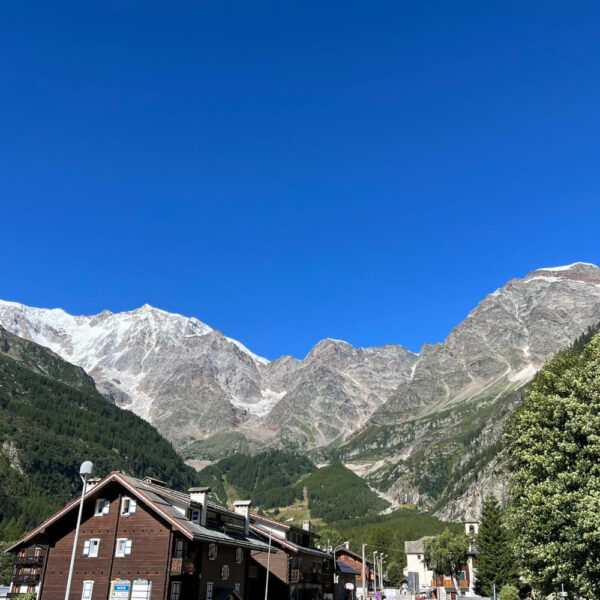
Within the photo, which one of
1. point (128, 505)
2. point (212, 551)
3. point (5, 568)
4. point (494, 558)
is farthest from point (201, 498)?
point (5, 568)

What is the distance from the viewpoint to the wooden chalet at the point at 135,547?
2071 inches

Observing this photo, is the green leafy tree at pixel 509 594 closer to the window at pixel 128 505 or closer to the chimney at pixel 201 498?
the chimney at pixel 201 498

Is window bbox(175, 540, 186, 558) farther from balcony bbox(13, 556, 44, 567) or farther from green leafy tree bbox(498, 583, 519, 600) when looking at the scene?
green leafy tree bbox(498, 583, 519, 600)

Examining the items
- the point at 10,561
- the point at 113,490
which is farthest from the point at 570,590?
the point at 10,561

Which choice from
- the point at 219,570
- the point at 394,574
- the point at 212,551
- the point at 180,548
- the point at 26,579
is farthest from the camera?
the point at 394,574

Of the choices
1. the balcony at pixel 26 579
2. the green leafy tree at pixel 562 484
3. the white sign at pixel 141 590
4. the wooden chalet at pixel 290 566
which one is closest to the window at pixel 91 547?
the white sign at pixel 141 590

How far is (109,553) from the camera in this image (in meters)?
54.2

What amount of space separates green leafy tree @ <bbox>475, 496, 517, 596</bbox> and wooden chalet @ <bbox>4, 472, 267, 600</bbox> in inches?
2687

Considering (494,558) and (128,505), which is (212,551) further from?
(494,558)

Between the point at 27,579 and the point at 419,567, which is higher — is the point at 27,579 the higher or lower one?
the lower one

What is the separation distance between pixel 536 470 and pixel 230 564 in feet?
118

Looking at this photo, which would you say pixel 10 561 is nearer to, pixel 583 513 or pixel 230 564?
pixel 230 564

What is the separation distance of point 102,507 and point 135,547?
5.44 meters

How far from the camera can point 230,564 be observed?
205 ft
